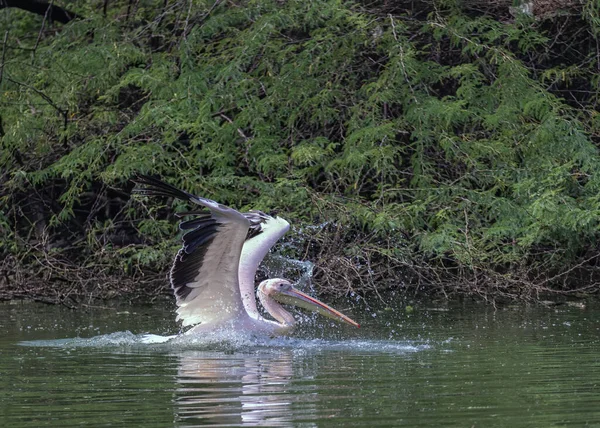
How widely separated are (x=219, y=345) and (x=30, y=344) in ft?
4.07

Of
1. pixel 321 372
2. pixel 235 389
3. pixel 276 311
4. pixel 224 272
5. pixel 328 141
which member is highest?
pixel 235 389

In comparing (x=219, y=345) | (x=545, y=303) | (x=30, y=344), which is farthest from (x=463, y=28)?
(x=30, y=344)

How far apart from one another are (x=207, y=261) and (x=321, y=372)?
1.87m

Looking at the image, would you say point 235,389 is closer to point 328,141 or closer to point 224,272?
point 224,272

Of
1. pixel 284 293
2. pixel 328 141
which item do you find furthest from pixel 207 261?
pixel 328 141

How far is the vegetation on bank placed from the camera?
10734mm

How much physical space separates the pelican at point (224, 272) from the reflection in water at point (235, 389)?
704mm

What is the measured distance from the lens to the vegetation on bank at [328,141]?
423 inches

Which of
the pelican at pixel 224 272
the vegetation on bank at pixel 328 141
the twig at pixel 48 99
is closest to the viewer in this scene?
the pelican at pixel 224 272

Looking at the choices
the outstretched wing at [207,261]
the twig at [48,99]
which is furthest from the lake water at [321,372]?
the twig at [48,99]

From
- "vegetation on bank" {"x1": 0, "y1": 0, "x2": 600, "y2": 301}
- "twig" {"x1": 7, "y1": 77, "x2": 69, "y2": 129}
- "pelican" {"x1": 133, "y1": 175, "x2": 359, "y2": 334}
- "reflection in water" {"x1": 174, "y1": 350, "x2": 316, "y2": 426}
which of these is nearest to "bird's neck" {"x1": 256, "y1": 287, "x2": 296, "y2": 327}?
"pelican" {"x1": 133, "y1": 175, "x2": 359, "y2": 334}

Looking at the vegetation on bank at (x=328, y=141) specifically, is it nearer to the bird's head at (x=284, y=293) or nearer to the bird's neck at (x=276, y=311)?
the bird's head at (x=284, y=293)

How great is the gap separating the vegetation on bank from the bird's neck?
1428mm

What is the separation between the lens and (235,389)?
235 inches
